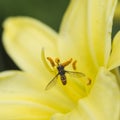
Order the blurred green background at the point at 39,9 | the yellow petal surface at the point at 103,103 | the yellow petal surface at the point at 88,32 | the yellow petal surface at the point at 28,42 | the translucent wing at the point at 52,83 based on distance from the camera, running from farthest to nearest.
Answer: the blurred green background at the point at 39,9
the yellow petal surface at the point at 28,42
the translucent wing at the point at 52,83
the yellow petal surface at the point at 88,32
the yellow petal surface at the point at 103,103

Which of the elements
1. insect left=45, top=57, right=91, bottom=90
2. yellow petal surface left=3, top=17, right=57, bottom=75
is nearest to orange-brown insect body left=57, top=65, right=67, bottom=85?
Answer: insect left=45, top=57, right=91, bottom=90

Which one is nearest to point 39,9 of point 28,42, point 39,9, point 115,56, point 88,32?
point 39,9

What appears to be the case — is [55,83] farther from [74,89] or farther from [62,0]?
[62,0]

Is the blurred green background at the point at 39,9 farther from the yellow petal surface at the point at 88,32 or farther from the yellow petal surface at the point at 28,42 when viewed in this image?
the yellow petal surface at the point at 88,32

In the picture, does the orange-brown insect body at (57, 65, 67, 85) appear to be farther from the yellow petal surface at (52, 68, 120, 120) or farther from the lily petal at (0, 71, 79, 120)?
the yellow petal surface at (52, 68, 120, 120)

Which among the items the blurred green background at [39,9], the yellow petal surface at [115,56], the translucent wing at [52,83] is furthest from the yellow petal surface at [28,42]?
the blurred green background at [39,9]

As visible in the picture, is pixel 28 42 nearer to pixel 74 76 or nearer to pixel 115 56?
pixel 74 76
